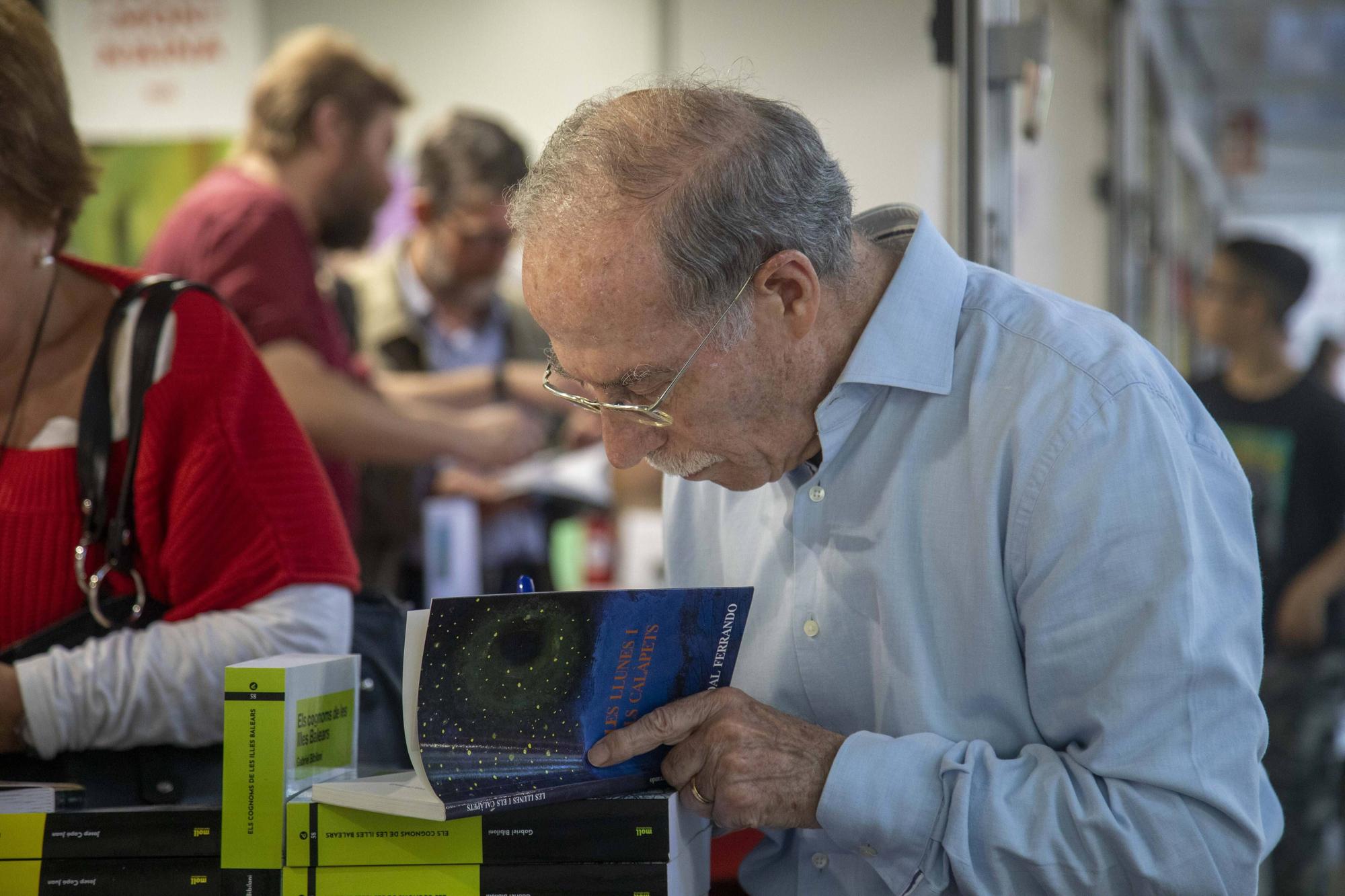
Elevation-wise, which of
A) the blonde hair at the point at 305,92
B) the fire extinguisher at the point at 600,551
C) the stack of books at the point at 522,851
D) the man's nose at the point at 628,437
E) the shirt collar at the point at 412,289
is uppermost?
the blonde hair at the point at 305,92

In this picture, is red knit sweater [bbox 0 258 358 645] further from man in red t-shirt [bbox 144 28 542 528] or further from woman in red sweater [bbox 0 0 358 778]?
man in red t-shirt [bbox 144 28 542 528]

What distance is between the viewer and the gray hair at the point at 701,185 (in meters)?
1.28

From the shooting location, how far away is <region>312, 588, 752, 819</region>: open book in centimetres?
117

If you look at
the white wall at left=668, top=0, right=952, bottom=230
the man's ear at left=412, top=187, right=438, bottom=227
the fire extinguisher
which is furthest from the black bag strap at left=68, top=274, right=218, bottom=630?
the fire extinguisher

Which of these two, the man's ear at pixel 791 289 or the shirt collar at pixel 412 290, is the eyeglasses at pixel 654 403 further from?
the shirt collar at pixel 412 290

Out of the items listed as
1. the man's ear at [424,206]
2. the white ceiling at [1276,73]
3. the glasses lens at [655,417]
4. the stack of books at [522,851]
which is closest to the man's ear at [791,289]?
the glasses lens at [655,417]

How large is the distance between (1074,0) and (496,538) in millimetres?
2151

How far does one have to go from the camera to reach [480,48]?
4.94 metres

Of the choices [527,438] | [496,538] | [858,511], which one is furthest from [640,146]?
[496,538]

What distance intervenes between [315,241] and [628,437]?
71.9 inches

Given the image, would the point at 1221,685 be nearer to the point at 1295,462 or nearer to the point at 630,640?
the point at 630,640

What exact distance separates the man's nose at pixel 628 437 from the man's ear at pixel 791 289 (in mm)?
185

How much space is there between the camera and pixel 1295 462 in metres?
3.89

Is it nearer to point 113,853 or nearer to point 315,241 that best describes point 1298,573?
point 315,241
